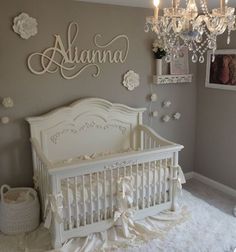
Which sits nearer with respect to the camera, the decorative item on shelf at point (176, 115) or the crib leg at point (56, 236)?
the crib leg at point (56, 236)

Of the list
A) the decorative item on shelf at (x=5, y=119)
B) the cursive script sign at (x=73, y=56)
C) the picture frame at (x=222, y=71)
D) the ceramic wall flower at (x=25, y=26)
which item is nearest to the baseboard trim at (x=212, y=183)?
the picture frame at (x=222, y=71)

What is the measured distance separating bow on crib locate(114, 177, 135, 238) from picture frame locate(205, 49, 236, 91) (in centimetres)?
163

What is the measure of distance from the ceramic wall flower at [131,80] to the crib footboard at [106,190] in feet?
2.98

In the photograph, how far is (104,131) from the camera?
3121mm

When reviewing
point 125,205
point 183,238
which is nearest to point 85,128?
point 125,205

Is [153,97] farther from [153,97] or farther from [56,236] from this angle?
[56,236]

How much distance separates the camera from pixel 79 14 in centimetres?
280

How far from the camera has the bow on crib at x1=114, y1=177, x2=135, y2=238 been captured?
248 centimetres

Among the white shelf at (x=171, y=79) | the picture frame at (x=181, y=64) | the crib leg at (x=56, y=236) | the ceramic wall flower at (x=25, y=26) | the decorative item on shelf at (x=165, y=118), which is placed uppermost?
the ceramic wall flower at (x=25, y=26)

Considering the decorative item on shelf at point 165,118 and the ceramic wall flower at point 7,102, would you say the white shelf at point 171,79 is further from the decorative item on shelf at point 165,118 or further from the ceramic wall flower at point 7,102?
the ceramic wall flower at point 7,102

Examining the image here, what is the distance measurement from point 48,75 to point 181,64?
1.59m

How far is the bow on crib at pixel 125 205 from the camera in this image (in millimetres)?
2479

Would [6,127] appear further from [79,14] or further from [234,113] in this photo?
[234,113]

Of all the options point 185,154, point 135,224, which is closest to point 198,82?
point 185,154
